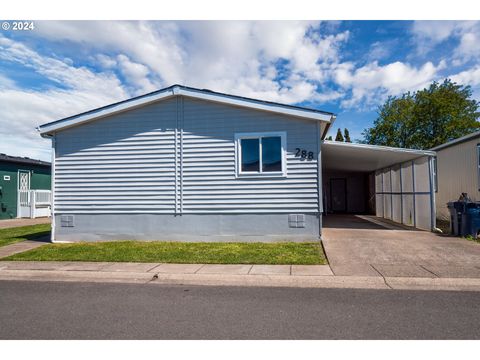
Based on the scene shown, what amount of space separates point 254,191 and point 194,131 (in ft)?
8.37

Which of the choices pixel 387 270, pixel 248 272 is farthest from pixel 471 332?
pixel 248 272

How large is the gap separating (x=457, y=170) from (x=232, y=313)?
1439cm

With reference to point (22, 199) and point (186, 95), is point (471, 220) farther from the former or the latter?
point (22, 199)

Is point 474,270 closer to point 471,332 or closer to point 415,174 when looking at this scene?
point 471,332

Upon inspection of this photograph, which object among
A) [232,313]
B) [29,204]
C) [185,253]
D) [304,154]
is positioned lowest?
[232,313]

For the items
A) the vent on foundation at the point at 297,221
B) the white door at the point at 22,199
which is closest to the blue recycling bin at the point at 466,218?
the vent on foundation at the point at 297,221

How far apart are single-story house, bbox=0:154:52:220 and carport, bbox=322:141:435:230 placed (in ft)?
57.0

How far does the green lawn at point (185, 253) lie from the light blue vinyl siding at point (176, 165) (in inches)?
45.1

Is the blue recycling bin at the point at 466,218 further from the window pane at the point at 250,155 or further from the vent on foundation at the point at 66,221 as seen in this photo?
the vent on foundation at the point at 66,221

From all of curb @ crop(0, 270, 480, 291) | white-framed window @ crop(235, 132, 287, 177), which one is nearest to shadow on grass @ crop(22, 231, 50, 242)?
curb @ crop(0, 270, 480, 291)

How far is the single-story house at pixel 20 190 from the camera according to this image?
19.7 meters

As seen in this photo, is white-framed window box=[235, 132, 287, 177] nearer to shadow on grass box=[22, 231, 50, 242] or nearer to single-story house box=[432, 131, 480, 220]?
shadow on grass box=[22, 231, 50, 242]

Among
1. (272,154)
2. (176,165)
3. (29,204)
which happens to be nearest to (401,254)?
(272,154)

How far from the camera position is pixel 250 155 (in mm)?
9938
